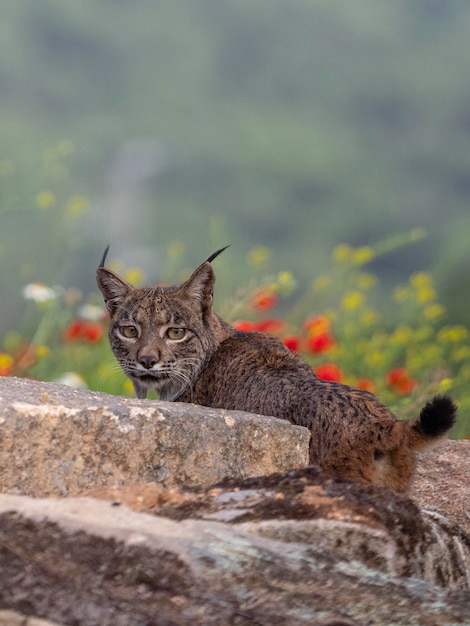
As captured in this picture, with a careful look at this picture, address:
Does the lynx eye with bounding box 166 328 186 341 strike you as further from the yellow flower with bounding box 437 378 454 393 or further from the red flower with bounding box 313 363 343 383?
the yellow flower with bounding box 437 378 454 393

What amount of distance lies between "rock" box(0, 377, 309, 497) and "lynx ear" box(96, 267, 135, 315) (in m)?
1.20

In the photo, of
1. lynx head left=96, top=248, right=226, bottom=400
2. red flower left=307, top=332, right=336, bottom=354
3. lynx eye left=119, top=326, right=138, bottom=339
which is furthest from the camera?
red flower left=307, top=332, right=336, bottom=354

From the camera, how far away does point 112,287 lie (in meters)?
5.80

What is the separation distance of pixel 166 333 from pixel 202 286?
0.36 m

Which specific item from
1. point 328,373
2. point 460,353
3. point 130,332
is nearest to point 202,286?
point 130,332

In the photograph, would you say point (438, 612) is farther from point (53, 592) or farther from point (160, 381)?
point (160, 381)

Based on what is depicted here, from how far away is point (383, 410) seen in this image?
478cm

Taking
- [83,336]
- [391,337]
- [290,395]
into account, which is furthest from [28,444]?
[391,337]

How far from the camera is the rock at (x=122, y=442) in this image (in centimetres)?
399

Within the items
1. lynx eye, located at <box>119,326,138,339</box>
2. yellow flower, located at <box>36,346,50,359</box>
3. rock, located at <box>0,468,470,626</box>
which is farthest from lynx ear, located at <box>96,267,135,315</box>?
rock, located at <box>0,468,470,626</box>

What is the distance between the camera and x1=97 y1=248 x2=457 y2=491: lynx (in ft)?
15.0

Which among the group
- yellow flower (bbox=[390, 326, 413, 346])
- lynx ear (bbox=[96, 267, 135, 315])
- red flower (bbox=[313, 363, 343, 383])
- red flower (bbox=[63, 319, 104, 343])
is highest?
yellow flower (bbox=[390, 326, 413, 346])

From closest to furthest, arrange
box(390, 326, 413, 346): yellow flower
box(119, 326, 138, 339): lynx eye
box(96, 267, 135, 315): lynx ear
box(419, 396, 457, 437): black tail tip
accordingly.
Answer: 1. box(419, 396, 457, 437): black tail tip
2. box(119, 326, 138, 339): lynx eye
3. box(96, 267, 135, 315): lynx ear
4. box(390, 326, 413, 346): yellow flower

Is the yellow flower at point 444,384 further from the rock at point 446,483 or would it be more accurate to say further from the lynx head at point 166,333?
the lynx head at point 166,333
